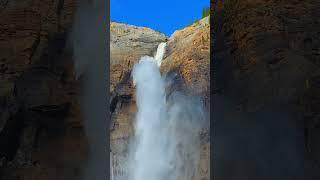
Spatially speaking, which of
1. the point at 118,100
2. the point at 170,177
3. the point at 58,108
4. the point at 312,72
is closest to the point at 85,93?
the point at 58,108

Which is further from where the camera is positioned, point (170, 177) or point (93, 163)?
point (170, 177)

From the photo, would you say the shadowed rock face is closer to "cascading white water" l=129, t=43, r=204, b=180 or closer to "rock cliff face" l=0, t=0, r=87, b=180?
"rock cliff face" l=0, t=0, r=87, b=180

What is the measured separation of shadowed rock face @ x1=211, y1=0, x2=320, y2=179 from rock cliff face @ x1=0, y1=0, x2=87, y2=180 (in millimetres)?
1482

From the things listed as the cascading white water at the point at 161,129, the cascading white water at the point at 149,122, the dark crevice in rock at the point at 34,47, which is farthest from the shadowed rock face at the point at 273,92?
the cascading white water at the point at 149,122

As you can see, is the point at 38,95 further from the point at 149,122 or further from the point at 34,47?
the point at 149,122

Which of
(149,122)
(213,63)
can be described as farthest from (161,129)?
(213,63)

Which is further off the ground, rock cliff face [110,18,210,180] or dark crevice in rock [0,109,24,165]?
rock cliff face [110,18,210,180]

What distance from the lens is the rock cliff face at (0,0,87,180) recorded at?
4.48m

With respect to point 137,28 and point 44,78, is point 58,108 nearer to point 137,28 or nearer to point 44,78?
point 44,78

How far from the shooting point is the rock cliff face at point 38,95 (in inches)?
176

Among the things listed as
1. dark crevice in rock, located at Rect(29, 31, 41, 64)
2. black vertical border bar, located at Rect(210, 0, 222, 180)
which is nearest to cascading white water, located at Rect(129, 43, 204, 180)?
black vertical border bar, located at Rect(210, 0, 222, 180)

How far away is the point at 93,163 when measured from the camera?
502cm

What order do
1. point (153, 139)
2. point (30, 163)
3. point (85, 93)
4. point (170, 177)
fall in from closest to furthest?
point (30, 163), point (85, 93), point (170, 177), point (153, 139)

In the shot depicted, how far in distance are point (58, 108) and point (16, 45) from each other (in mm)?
646
